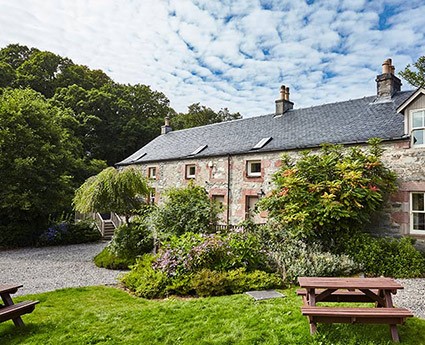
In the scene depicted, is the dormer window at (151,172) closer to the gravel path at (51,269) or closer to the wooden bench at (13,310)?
the gravel path at (51,269)

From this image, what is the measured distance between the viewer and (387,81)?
14.5 meters

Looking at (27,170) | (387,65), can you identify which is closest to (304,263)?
(387,65)

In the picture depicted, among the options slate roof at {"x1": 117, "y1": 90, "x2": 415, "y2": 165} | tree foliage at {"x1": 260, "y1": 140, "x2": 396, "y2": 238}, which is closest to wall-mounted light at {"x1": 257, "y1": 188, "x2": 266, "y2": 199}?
slate roof at {"x1": 117, "y1": 90, "x2": 415, "y2": 165}

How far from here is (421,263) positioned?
9258 mm

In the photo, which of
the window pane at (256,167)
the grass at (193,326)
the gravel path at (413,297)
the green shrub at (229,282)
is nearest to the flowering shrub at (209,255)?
the green shrub at (229,282)

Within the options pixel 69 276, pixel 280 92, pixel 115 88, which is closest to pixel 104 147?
pixel 115 88

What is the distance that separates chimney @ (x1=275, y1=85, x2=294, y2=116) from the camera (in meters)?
18.5

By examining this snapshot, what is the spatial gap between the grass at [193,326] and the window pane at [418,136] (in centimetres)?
756

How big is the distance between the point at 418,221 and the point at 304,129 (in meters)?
6.61

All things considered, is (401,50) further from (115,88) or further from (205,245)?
(115,88)

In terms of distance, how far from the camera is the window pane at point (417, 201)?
415 inches

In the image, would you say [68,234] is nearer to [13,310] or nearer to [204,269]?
[204,269]

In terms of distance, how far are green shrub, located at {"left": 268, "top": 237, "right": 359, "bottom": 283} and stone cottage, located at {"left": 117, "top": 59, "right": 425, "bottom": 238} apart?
3.45 metres

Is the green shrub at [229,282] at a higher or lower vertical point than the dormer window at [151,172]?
lower
